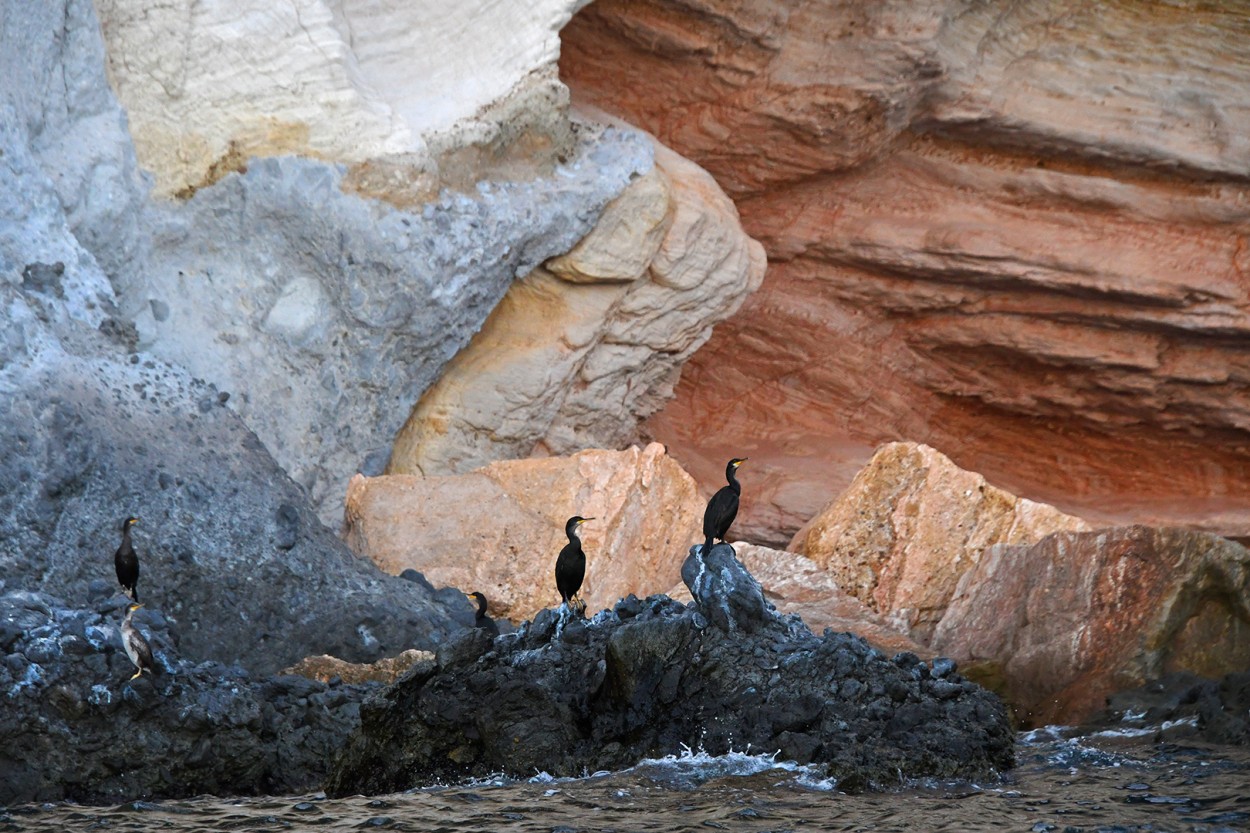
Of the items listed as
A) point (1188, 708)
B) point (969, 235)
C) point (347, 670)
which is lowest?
point (347, 670)

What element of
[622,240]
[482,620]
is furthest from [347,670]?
[622,240]

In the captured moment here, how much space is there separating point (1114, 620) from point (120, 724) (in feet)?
18.5

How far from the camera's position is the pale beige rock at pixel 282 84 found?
441 inches

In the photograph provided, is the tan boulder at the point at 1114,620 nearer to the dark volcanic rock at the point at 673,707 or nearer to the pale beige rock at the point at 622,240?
the dark volcanic rock at the point at 673,707

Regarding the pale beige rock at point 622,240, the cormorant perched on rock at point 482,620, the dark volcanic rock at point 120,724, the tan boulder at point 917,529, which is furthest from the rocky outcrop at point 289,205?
the dark volcanic rock at point 120,724

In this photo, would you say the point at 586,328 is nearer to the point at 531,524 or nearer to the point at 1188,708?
the point at 531,524

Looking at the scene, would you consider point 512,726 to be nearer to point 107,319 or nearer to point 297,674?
point 297,674

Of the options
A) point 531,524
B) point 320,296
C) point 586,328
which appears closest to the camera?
point 531,524

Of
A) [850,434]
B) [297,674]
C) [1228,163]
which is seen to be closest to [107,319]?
[297,674]

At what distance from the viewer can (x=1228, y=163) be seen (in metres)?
14.7

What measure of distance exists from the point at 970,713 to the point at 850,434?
28.7 feet

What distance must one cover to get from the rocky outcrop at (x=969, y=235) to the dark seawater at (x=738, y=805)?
7.32 m

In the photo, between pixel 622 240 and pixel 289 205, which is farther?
pixel 622 240

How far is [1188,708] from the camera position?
344 inches
